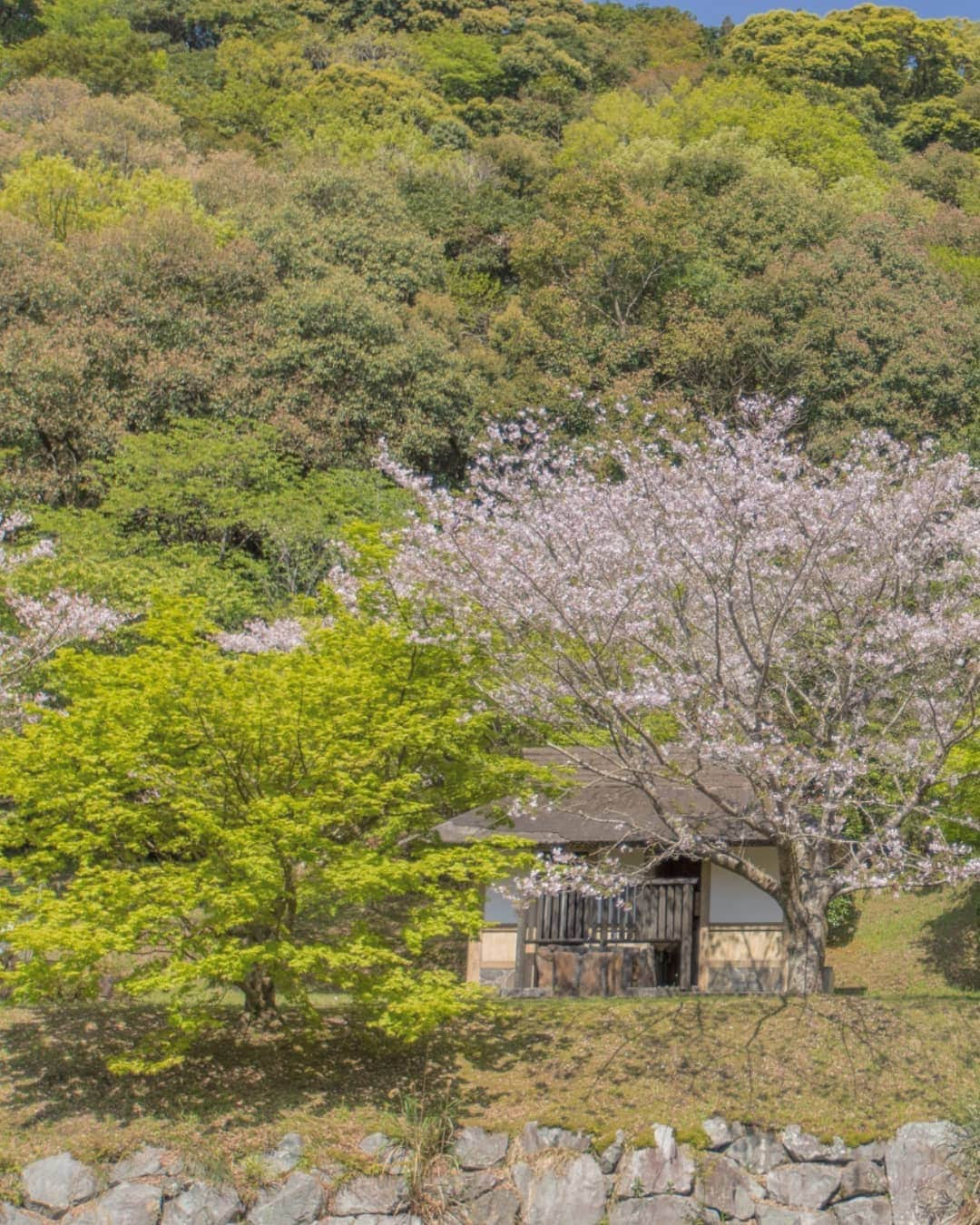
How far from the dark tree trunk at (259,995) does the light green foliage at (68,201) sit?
22.5 m

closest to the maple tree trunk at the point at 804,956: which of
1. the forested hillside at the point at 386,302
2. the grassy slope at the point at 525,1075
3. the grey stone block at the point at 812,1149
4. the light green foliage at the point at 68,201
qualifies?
the grassy slope at the point at 525,1075

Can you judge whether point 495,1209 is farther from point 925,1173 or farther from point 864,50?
point 864,50

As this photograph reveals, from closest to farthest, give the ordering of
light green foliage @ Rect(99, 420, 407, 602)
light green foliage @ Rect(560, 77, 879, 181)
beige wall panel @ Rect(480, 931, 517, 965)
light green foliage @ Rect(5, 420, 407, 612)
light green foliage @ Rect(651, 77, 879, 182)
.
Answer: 1. beige wall panel @ Rect(480, 931, 517, 965)
2. light green foliage @ Rect(5, 420, 407, 612)
3. light green foliage @ Rect(99, 420, 407, 602)
4. light green foliage @ Rect(560, 77, 879, 181)
5. light green foliage @ Rect(651, 77, 879, 182)

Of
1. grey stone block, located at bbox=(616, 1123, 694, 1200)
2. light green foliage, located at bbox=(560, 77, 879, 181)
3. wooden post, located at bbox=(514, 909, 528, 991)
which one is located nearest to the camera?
grey stone block, located at bbox=(616, 1123, 694, 1200)

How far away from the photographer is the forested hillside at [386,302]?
24.6 meters

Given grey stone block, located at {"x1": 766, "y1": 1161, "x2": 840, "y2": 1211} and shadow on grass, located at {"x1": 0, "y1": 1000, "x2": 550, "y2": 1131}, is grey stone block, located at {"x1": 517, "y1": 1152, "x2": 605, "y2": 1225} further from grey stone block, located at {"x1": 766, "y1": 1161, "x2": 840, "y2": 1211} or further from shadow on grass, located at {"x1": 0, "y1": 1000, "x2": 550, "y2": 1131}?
grey stone block, located at {"x1": 766, "y1": 1161, "x2": 840, "y2": 1211}

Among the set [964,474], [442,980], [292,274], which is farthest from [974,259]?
[442,980]

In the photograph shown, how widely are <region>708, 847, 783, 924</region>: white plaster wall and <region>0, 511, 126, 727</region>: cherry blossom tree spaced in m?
9.33

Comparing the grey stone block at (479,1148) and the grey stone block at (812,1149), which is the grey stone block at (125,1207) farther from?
the grey stone block at (812,1149)

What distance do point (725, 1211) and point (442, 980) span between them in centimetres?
317

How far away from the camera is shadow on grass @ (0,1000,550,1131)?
11.4 meters

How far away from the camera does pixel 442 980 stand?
11188 millimetres

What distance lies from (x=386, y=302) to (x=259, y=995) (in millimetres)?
20254

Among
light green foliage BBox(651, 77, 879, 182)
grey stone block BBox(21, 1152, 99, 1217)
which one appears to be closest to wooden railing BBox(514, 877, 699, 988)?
grey stone block BBox(21, 1152, 99, 1217)
